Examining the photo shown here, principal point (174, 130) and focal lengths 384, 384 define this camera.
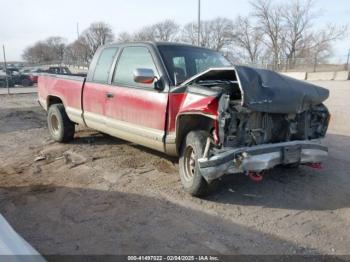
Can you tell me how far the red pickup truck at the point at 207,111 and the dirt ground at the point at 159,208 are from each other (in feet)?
1.40

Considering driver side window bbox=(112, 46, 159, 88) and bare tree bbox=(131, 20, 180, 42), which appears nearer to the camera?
driver side window bbox=(112, 46, 159, 88)

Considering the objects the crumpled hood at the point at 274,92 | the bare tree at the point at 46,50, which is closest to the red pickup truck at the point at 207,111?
the crumpled hood at the point at 274,92

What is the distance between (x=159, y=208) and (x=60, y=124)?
3.94 m

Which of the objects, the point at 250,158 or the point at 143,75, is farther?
the point at 143,75

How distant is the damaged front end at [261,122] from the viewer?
4188 millimetres

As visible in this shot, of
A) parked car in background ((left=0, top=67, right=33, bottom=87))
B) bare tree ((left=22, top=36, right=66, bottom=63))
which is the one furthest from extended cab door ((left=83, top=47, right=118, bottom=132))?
bare tree ((left=22, top=36, right=66, bottom=63))

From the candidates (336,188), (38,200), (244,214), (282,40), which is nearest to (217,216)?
(244,214)

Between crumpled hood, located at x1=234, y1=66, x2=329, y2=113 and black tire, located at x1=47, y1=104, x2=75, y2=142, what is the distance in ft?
14.3

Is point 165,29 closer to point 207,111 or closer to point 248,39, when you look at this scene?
point 248,39

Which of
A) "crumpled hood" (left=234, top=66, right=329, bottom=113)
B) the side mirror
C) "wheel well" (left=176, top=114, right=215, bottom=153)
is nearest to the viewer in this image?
"crumpled hood" (left=234, top=66, right=329, bottom=113)

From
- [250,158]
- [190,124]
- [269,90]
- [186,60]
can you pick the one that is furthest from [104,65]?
[250,158]

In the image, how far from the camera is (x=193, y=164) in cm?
480

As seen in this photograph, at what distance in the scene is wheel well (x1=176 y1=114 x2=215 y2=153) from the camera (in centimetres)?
473

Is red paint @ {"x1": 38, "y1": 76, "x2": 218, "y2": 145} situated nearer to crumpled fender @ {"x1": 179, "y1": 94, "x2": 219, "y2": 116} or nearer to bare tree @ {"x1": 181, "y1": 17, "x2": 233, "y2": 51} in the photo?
crumpled fender @ {"x1": 179, "y1": 94, "x2": 219, "y2": 116}
